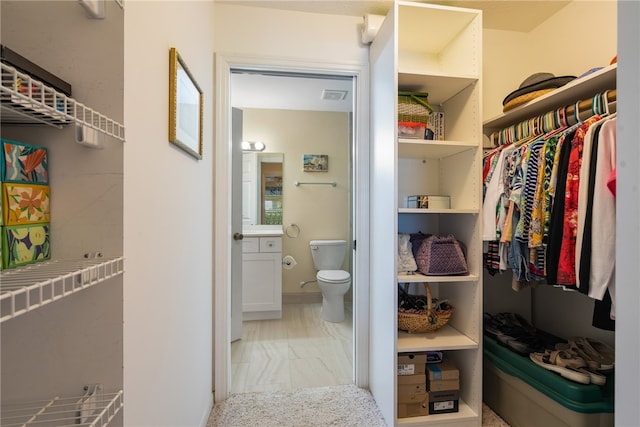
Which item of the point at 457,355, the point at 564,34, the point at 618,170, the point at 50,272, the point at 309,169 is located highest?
the point at 564,34

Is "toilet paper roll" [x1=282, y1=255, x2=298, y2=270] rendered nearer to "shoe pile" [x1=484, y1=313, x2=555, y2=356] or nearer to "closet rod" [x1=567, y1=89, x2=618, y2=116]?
"shoe pile" [x1=484, y1=313, x2=555, y2=356]

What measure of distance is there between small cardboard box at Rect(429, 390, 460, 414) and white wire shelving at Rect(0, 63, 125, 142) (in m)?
1.87

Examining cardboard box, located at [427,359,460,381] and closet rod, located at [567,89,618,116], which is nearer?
closet rod, located at [567,89,618,116]

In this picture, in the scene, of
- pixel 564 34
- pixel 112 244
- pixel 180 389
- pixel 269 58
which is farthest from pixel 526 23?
pixel 180 389

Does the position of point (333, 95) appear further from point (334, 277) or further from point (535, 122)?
point (535, 122)

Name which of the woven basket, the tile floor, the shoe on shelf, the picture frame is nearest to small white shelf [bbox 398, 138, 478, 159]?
the woven basket

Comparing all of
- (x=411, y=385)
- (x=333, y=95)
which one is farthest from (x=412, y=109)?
(x=333, y=95)

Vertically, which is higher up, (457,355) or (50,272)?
(50,272)

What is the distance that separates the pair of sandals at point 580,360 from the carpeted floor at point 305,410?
1.56ft

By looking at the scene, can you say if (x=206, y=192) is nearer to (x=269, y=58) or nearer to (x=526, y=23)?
(x=269, y=58)

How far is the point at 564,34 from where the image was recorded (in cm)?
193

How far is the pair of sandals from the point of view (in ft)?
4.48

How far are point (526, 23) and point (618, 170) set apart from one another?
6.62 feet

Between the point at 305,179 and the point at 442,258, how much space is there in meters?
2.37
